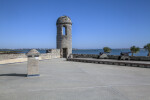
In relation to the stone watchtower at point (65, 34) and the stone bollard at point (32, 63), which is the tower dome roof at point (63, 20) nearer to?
the stone watchtower at point (65, 34)

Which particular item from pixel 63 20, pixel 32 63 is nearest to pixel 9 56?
pixel 32 63

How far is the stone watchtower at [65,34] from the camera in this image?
18.2m

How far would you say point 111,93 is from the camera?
4375mm

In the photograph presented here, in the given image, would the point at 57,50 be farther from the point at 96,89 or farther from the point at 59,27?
the point at 96,89

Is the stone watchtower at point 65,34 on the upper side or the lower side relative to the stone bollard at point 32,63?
upper

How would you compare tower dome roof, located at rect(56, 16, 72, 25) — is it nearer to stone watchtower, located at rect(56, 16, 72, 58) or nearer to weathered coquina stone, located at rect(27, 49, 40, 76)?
stone watchtower, located at rect(56, 16, 72, 58)

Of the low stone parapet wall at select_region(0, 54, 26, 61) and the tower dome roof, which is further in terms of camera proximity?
the tower dome roof

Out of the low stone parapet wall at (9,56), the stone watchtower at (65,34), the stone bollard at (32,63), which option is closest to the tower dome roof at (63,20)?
the stone watchtower at (65,34)

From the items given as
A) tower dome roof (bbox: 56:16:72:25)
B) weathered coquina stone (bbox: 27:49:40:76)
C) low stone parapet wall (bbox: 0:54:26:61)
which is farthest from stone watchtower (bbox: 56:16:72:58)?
weathered coquina stone (bbox: 27:49:40:76)

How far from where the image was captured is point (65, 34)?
60.7 ft

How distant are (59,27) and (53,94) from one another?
1487 cm

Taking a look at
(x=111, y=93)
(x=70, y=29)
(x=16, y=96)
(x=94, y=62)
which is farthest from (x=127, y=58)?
(x=16, y=96)

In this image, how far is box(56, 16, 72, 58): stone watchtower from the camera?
717 inches

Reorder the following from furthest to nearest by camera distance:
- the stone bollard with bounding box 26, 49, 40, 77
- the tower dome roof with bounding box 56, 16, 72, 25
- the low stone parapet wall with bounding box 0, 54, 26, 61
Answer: the tower dome roof with bounding box 56, 16, 72, 25
the low stone parapet wall with bounding box 0, 54, 26, 61
the stone bollard with bounding box 26, 49, 40, 77
